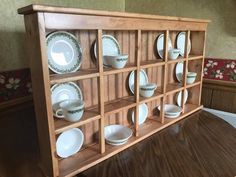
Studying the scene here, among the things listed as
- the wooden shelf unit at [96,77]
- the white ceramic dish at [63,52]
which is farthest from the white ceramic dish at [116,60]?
the white ceramic dish at [63,52]

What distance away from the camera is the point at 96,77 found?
0.96 meters

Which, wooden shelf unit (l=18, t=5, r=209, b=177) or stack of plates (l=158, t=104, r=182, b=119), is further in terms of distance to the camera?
stack of plates (l=158, t=104, r=182, b=119)

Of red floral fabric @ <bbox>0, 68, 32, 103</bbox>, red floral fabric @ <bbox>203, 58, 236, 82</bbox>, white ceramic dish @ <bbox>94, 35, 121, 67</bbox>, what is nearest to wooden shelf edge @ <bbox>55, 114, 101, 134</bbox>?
white ceramic dish @ <bbox>94, 35, 121, 67</bbox>

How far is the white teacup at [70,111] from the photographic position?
2.89 ft

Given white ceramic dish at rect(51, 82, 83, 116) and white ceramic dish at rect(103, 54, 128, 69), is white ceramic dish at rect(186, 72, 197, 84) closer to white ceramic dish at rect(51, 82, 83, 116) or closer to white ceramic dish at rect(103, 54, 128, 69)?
white ceramic dish at rect(103, 54, 128, 69)

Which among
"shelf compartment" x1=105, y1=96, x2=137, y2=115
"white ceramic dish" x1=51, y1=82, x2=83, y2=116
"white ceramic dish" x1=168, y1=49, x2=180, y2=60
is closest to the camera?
"white ceramic dish" x1=51, y1=82, x2=83, y2=116

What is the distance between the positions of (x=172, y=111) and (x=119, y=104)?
0.54 m

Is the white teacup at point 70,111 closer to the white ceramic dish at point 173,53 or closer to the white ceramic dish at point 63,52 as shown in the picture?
the white ceramic dish at point 63,52

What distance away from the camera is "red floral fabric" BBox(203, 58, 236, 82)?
1656mm

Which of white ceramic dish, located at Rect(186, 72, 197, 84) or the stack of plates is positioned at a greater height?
white ceramic dish, located at Rect(186, 72, 197, 84)

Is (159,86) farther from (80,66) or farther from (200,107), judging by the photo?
(80,66)

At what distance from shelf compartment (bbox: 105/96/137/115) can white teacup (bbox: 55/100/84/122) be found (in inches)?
6.1

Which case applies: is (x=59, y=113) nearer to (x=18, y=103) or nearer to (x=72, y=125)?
(x=72, y=125)

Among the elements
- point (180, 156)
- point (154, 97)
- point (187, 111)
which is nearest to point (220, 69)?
point (187, 111)
